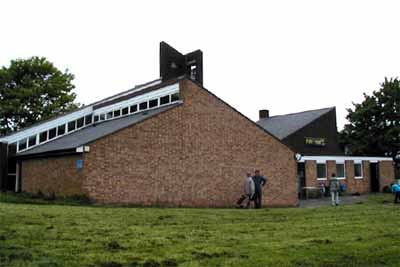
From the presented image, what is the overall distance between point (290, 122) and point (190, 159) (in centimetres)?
1670

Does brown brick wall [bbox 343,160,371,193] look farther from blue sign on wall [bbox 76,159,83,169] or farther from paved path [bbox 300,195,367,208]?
blue sign on wall [bbox 76,159,83,169]

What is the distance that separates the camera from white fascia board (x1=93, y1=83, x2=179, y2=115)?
78.0 ft

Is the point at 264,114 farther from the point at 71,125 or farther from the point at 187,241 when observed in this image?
the point at 187,241

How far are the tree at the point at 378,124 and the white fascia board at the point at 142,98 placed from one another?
Result: 24.1 metres

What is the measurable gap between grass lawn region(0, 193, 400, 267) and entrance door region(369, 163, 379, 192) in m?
25.1

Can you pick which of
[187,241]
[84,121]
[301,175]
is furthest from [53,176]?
[301,175]

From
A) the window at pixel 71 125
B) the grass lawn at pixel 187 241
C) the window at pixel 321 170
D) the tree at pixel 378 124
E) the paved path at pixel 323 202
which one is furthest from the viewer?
the tree at pixel 378 124

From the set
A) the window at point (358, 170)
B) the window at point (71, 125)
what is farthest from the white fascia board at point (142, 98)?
the window at point (358, 170)

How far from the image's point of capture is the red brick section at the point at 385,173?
3691 centimetres

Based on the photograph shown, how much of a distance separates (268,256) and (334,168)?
2839cm

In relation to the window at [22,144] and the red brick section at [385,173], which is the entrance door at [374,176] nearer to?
the red brick section at [385,173]

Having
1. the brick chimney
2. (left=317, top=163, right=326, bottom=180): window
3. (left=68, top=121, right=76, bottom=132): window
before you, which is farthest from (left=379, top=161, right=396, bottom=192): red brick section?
(left=68, top=121, right=76, bottom=132): window

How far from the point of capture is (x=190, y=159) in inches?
866

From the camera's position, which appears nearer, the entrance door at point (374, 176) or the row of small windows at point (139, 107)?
the row of small windows at point (139, 107)
